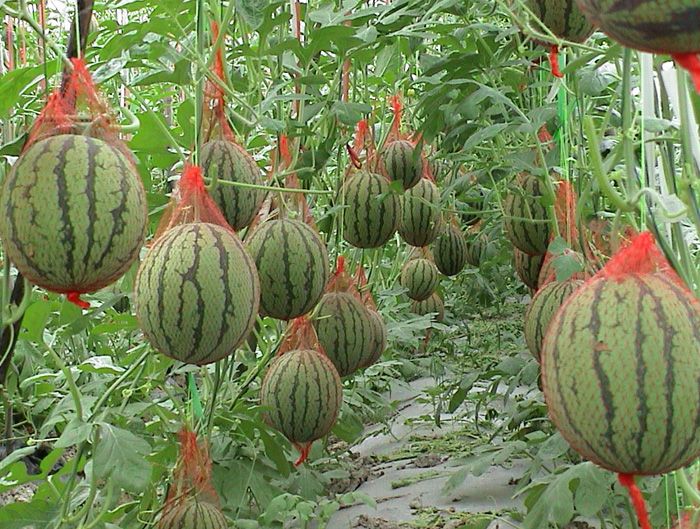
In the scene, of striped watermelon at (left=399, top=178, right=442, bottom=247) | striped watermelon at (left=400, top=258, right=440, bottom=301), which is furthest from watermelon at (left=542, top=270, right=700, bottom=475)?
striped watermelon at (left=400, top=258, right=440, bottom=301)

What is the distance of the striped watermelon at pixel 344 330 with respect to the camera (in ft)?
10.1

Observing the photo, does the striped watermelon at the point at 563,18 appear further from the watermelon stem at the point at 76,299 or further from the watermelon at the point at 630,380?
the watermelon stem at the point at 76,299

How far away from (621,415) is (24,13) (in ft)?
4.09

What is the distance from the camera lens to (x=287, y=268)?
229 centimetres

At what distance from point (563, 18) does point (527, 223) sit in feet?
3.96

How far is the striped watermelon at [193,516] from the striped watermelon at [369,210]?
111 centimetres

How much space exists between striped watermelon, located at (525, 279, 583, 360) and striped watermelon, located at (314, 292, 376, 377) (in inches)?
32.1

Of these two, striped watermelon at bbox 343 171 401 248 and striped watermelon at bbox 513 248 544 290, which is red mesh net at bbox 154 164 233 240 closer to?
striped watermelon at bbox 343 171 401 248

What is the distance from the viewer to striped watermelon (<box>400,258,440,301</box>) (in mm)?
5129

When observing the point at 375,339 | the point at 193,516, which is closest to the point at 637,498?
the point at 193,516

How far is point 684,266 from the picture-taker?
4.76 ft

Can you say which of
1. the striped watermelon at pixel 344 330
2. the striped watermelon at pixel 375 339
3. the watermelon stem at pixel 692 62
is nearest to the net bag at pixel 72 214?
the watermelon stem at pixel 692 62

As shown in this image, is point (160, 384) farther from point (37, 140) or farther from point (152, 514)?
point (37, 140)

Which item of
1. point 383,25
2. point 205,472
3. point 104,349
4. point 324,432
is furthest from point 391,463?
point 383,25
